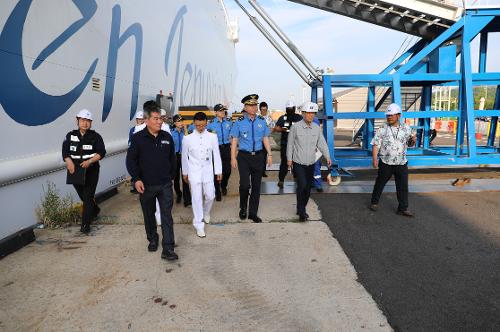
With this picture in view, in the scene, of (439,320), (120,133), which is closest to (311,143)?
(439,320)

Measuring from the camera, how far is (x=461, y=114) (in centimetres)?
789

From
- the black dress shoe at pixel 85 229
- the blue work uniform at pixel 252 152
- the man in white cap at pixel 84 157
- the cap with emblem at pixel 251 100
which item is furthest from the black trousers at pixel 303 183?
the black dress shoe at pixel 85 229

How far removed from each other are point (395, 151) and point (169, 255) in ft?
12.1

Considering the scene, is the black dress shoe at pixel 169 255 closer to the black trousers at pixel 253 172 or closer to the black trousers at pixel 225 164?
the black trousers at pixel 253 172

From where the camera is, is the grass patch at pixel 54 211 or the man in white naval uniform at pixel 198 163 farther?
the grass patch at pixel 54 211

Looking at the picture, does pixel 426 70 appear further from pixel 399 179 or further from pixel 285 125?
pixel 399 179

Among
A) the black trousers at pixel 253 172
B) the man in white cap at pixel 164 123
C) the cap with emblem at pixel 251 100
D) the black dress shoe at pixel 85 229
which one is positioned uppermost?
the cap with emblem at pixel 251 100

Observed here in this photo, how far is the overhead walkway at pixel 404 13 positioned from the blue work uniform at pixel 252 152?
580 cm

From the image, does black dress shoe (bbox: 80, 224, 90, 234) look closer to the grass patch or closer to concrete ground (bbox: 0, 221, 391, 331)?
concrete ground (bbox: 0, 221, 391, 331)

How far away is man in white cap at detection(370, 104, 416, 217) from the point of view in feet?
17.2

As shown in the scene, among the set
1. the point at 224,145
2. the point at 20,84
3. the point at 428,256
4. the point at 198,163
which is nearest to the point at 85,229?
the point at 198,163

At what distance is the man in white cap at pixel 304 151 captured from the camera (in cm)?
502

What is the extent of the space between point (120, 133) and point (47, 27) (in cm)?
307

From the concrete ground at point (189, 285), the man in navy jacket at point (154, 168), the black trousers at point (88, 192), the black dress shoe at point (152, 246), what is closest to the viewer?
the concrete ground at point (189, 285)
